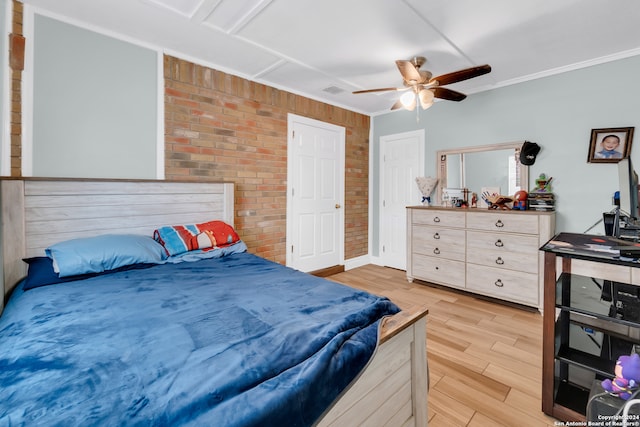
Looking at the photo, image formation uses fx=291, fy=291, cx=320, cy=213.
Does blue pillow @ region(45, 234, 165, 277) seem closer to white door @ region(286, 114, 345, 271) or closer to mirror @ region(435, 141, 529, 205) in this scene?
white door @ region(286, 114, 345, 271)

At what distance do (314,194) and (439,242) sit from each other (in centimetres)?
170

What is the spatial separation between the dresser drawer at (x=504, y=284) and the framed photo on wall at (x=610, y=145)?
1.28 m

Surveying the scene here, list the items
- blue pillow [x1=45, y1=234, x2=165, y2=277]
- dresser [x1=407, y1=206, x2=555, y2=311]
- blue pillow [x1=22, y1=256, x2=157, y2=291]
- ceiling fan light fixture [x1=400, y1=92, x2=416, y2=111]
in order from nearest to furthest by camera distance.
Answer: blue pillow [x1=22, y1=256, x2=157, y2=291] < blue pillow [x1=45, y1=234, x2=165, y2=277] < ceiling fan light fixture [x1=400, y1=92, x2=416, y2=111] < dresser [x1=407, y1=206, x2=555, y2=311]

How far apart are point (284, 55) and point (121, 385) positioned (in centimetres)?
279

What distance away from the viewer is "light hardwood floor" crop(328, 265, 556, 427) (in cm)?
159

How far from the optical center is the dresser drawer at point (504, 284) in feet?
9.40

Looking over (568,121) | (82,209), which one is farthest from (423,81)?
(82,209)

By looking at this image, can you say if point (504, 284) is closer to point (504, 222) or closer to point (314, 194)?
point (504, 222)

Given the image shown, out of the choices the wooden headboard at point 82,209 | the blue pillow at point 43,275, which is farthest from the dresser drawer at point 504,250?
the blue pillow at point 43,275

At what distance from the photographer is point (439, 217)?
3.49m

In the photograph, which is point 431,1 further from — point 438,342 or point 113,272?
Answer: point 113,272

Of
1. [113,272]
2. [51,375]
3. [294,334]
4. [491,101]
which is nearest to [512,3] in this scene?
[491,101]

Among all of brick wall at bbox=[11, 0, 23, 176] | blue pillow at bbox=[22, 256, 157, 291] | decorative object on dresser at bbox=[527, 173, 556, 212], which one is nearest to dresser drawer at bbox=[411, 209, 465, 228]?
decorative object on dresser at bbox=[527, 173, 556, 212]

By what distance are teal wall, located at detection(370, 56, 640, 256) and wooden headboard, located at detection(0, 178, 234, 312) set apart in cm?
326
